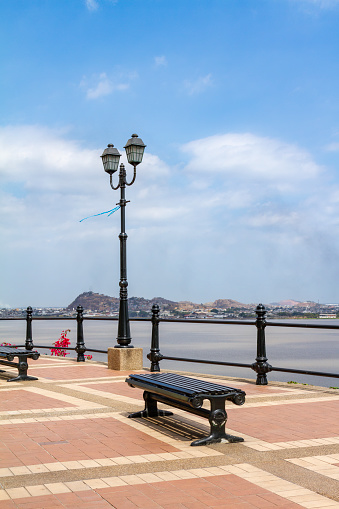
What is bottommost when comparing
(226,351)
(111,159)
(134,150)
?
(226,351)

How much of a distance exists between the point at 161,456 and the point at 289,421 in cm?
222

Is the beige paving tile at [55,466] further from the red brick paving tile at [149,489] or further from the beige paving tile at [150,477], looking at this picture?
the red brick paving tile at [149,489]

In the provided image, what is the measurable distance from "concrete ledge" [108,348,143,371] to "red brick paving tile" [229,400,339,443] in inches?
198

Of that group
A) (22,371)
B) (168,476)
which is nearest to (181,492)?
(168,476)

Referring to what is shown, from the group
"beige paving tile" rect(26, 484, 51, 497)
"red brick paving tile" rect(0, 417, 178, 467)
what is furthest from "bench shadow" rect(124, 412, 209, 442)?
"beige paving tile" rect(26, 484, 51, 497)

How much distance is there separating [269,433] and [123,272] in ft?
24.9

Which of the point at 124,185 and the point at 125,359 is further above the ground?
the point at 124,185

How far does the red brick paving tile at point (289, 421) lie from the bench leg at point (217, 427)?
1.33 feet

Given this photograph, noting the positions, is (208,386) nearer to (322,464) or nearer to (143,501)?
(322,464)

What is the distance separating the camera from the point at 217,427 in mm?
6223

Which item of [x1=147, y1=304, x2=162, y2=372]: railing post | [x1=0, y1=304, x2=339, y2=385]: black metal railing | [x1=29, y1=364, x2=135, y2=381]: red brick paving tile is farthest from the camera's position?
[x1=147, y1=304, x2=162, y2=372]: railing post

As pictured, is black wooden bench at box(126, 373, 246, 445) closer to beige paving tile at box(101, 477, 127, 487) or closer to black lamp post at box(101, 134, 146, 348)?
beige paving tile at box(101, 477, 127, 487)

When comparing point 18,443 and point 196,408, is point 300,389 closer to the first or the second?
point 196,408

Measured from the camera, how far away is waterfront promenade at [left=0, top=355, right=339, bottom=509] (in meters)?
4.52
